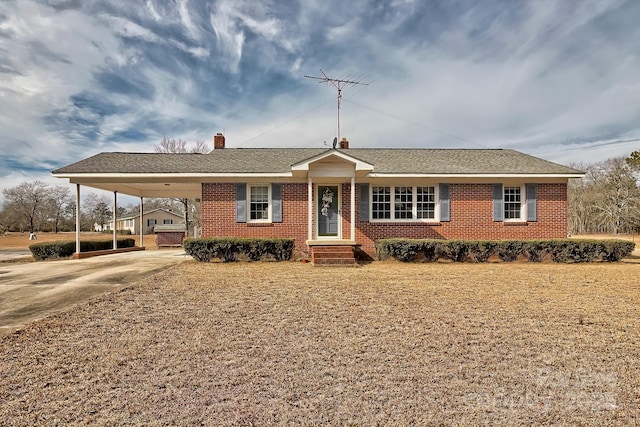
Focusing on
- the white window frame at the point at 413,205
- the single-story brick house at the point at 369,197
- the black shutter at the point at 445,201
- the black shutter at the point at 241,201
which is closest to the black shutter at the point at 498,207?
the single-story brick house at the point at 369,197

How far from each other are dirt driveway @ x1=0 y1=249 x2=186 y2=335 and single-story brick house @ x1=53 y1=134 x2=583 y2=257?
3.43 metres

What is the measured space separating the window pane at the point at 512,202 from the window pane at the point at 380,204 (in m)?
4.82

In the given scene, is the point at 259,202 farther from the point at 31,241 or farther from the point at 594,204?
the point at 594,204

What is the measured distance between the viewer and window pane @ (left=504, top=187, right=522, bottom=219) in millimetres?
13203

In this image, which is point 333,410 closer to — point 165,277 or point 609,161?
point 165,277

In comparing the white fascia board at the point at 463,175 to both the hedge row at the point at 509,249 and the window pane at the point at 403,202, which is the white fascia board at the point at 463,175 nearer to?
the window pane at the point at 403,202

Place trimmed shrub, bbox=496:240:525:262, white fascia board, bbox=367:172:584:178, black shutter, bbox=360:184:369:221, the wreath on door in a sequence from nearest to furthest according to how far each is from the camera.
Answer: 1. trimmed shrub, bbox=496:240:525:262
2. white fascia board, bbox=367:172:584:178
3. black shutter, bbox=360:184:369:221
4. the wreath on door

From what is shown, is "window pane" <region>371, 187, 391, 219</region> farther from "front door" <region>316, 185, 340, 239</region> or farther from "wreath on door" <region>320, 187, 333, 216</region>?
"wreath on door" <region>320, 187, 333, 216</region>

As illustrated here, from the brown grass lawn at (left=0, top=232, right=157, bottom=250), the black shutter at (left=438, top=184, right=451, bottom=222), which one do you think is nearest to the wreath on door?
the black shutter at (left=438, top=184, right=451, bottom=222)

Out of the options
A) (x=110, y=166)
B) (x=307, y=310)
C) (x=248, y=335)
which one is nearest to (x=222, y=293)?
(x=307, y=310)

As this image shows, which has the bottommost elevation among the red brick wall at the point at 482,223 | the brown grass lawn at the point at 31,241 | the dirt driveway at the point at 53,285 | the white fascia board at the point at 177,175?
the brown grass lawn at the point at 31,241

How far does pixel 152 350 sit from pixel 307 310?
2335mm

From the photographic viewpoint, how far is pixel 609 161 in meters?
34.8

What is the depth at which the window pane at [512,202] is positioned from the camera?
43.3 ft
